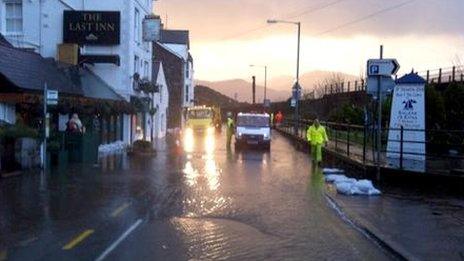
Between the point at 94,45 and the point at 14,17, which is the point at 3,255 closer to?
the point at 14,17

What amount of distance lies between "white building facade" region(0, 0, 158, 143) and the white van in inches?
254

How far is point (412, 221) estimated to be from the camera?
13.2 m

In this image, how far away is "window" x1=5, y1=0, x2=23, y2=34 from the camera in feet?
123

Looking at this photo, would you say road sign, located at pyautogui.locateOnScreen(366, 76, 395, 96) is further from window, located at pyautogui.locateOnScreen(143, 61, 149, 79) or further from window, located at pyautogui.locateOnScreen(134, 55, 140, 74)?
window, located at pyautogui.locateOnScreen(143, 61, 149, 79)

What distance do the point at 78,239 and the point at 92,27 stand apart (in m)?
30.0

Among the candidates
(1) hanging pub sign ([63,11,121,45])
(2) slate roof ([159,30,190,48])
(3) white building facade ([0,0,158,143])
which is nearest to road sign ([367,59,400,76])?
(3) white building facade ([0,0,158,143])

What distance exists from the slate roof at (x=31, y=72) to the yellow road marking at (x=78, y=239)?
15044 mm

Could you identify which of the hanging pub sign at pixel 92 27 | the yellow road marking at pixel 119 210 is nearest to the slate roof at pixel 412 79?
the yellow road marking at pixel 119 210

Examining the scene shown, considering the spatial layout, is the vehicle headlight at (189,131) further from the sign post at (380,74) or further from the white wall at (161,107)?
the sign post at (380,74)

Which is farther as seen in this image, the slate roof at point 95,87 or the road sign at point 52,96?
the slate roof at point 95,87

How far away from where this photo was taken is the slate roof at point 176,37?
290 ft

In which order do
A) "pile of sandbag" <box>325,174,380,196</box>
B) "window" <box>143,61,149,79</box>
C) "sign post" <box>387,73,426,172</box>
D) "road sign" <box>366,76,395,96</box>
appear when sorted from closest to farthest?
"pile of sandbag" <box>325,174,380,196</box>
"road sign" <box>366,76,395,96</box>
"sign post" <box>387,73,426,172</box>
"window" <box>143,61,149,79</box>

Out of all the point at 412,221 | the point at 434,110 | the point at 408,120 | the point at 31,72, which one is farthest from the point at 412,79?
the point at 31,72

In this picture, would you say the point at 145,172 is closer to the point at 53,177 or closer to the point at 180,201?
the point at 53,177
